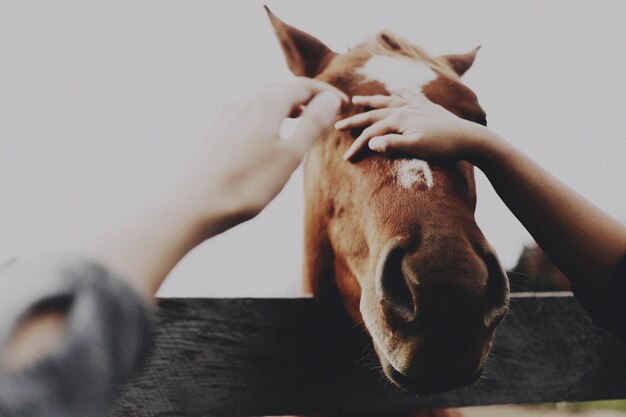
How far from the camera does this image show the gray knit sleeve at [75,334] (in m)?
0.32

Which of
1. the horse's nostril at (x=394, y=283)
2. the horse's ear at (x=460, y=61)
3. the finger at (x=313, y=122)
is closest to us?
the finger at (x=313, y=122)

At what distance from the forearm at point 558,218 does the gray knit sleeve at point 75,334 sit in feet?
2.52

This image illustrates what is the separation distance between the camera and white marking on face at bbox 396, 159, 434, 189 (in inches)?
47.9

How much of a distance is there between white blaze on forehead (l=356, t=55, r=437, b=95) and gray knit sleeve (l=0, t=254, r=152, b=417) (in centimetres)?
132

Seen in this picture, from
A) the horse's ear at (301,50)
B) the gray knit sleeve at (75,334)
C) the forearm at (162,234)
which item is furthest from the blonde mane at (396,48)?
the gray knit sleeve at (75,334)

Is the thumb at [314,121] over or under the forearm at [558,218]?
over

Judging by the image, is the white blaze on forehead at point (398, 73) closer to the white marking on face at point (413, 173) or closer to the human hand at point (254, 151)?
the white marking on face at point (413, 173)

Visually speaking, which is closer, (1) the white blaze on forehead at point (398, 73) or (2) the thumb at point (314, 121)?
(2) the thumb at point (314, 121)

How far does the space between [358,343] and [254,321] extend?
33 cm

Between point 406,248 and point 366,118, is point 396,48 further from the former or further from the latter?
point 406,248

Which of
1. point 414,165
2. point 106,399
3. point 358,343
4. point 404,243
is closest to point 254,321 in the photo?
point 358,343

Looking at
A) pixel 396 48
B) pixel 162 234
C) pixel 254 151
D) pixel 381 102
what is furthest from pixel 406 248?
pixel 396 48

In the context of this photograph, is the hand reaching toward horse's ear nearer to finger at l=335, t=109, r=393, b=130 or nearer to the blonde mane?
finger at l=335, t=109, r=393, b=130

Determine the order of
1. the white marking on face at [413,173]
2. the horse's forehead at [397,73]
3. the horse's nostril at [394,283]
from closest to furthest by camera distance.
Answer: the horse's nostril at [394,283] → the white marking on face at [413,173] → the horse's forehead at [397,73]
